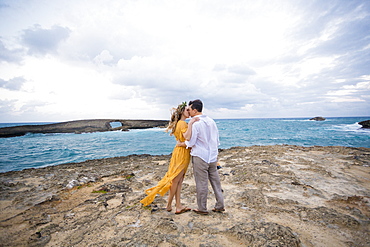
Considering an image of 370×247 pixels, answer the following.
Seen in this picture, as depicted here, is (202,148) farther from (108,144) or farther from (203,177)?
(108,144)

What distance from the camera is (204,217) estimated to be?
3.37 meters

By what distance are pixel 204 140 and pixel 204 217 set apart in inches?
61.1

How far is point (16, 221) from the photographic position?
Answer: 371 cm

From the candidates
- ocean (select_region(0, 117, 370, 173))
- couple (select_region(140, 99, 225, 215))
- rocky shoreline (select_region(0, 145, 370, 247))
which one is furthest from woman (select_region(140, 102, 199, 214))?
ocean (select_region(0, 117, 370, 173))

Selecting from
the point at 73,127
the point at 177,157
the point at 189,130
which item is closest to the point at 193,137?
the point at 189,130

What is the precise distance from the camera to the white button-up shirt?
3.21 m

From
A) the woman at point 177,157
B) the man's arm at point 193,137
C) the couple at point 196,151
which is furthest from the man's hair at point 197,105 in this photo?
the man's arm at point 193,137

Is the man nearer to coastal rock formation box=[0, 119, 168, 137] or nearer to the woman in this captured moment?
the woman

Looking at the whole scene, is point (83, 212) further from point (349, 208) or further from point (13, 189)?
→ point (349, 208)

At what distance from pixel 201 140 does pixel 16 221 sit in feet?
14.5

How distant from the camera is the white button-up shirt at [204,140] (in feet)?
10.5

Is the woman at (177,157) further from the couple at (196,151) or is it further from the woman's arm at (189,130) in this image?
the woman's arm at (189,130)

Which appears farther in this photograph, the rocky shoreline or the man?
the man

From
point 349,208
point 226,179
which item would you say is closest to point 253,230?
point 349,208
